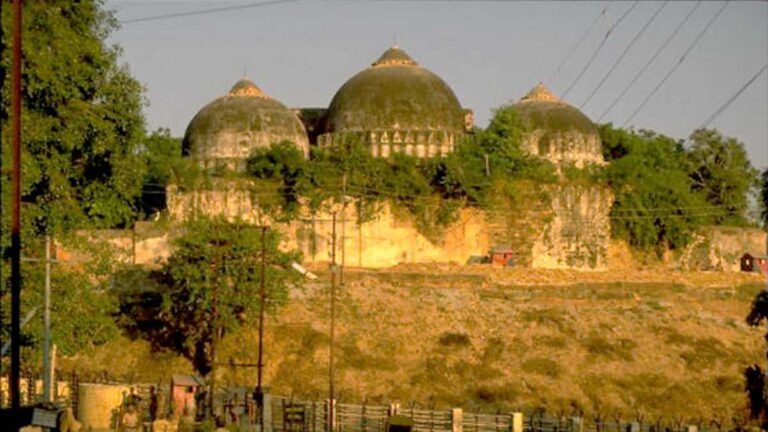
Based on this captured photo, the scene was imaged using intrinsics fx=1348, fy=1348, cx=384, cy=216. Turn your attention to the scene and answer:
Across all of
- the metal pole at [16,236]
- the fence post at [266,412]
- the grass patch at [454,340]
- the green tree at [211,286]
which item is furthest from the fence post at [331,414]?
the metal pole at [16,236]

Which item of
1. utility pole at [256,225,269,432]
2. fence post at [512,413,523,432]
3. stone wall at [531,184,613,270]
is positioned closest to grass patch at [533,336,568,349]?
utility pole at [256,225,269,432]

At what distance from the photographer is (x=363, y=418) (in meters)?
27.1

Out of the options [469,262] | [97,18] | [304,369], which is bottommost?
[304,369]

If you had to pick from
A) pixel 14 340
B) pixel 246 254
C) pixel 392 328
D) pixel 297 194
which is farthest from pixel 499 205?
pixel 14 340

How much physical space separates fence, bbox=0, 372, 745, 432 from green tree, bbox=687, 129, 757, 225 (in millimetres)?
31298

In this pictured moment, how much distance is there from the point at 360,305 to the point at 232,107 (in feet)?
38.1

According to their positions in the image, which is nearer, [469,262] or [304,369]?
[304,369]

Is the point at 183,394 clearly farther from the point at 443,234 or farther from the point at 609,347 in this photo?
the point at 443,234

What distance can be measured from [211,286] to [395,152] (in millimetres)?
13265

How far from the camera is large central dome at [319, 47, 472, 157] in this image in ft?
152

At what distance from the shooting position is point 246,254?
35188 millimetres

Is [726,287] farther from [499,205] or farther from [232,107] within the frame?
[232,107]

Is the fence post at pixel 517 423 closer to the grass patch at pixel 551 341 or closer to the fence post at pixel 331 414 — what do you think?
the fence post at pixel 331 414

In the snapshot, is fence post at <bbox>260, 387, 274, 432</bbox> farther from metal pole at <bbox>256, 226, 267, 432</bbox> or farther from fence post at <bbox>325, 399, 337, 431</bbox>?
fence post at <bbox>325, 399, 337, 431</bbox>
